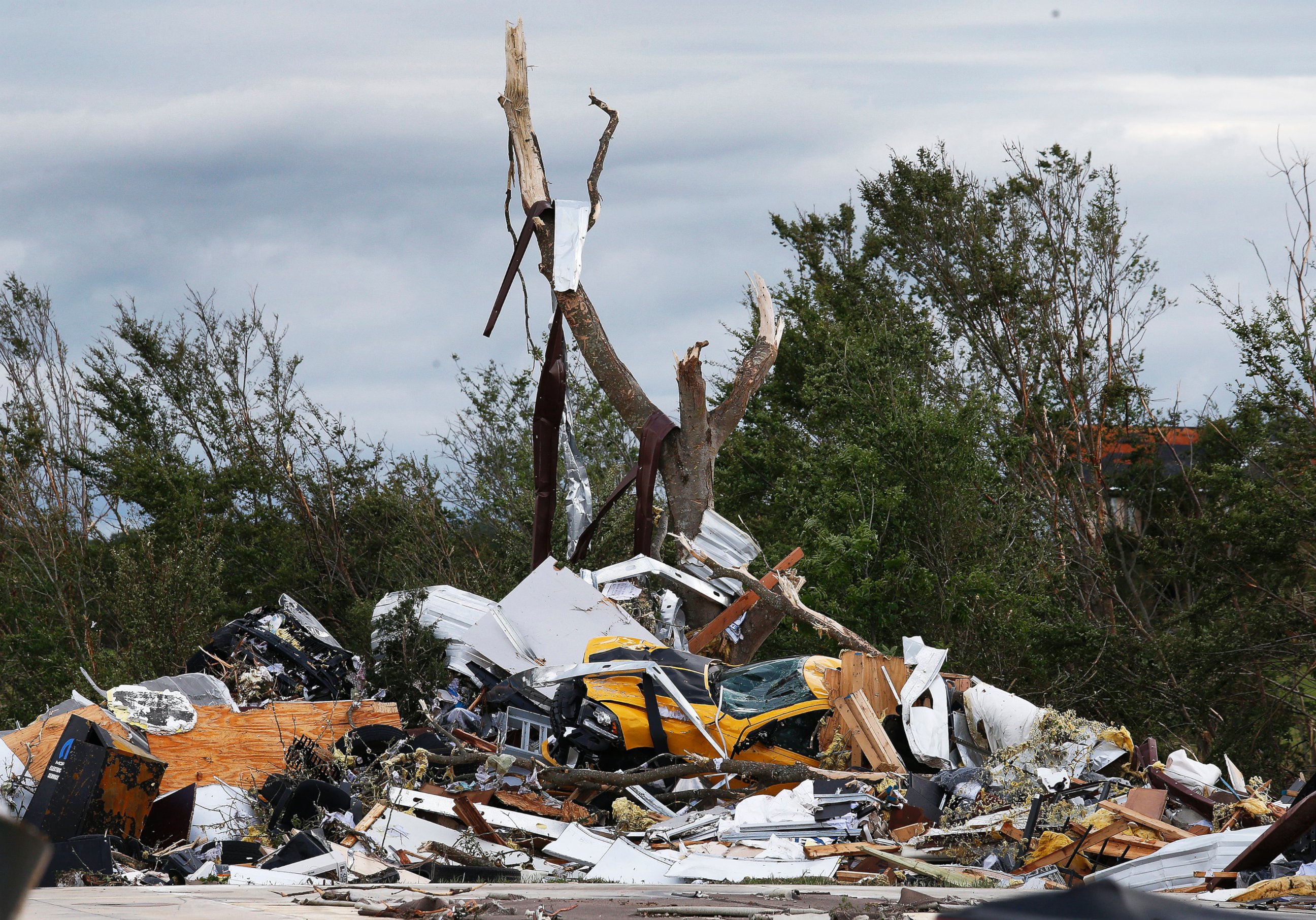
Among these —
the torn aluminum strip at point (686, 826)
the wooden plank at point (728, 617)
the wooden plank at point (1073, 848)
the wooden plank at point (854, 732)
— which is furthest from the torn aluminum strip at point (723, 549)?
the wooden plank at point (1073, 848)

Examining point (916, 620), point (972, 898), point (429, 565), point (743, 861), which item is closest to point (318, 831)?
point (743, 861)

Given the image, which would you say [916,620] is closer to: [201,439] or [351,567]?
[351,567]

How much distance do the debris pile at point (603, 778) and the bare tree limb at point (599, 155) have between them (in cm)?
448

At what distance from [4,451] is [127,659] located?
39.9 ft

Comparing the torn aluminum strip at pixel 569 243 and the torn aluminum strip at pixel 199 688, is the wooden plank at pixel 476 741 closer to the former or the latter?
the torn aluminum strip at pixel 199 688

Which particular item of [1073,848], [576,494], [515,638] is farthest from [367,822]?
[576,494]

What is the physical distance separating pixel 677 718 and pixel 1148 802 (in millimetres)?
3867

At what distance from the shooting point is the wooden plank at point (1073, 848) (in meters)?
6.83

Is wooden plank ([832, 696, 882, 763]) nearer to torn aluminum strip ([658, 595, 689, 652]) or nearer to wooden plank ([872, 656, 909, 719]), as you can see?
wooden plank ([872, 656, 909, 719])

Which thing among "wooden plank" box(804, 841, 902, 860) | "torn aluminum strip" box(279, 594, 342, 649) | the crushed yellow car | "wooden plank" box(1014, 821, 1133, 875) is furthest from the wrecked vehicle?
"wooden plank" box(1014, 821, 1133, 875)

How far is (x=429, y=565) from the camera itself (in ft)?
59.9

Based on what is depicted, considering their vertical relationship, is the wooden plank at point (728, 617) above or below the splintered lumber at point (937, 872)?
above

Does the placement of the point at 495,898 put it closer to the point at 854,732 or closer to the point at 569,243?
the point at 854,732

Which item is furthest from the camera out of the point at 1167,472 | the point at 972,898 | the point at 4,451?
the point at 4,451
